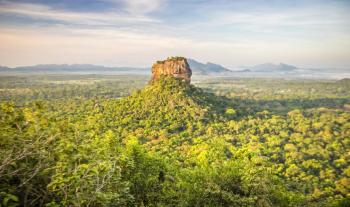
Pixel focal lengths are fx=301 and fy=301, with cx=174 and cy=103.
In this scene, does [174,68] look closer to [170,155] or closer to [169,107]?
[169,107]

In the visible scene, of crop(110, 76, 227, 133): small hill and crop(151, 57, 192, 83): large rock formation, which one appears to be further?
crop(151, 57, 192, 83): large rock formation

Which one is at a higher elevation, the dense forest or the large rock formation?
the large rock formation

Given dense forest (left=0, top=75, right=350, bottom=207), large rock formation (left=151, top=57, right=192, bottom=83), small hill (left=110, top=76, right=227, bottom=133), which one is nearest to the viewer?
dense forest (left=0, top=75, right=350, bottom=207)

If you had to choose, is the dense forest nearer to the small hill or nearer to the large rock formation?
the small hill

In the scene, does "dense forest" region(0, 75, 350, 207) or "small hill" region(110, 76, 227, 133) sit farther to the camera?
"small hill" region(110, 76, 227, 133)

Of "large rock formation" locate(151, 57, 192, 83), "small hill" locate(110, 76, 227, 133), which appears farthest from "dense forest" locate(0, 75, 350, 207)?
"large rock formation" locate(151, 57, 192, 83)

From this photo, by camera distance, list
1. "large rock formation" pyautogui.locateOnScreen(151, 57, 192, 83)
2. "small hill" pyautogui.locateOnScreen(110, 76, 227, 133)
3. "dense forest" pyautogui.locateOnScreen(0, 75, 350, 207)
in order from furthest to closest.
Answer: "large rock formation" pyautogui.locateOnScreen(151, 57, 192, 83) → "small hill" pyautogui.locateOnScreen(110, 76, 227, 133) → "dense forest" pyautogui.locateOnScreen(0, 75, 350, 207)
